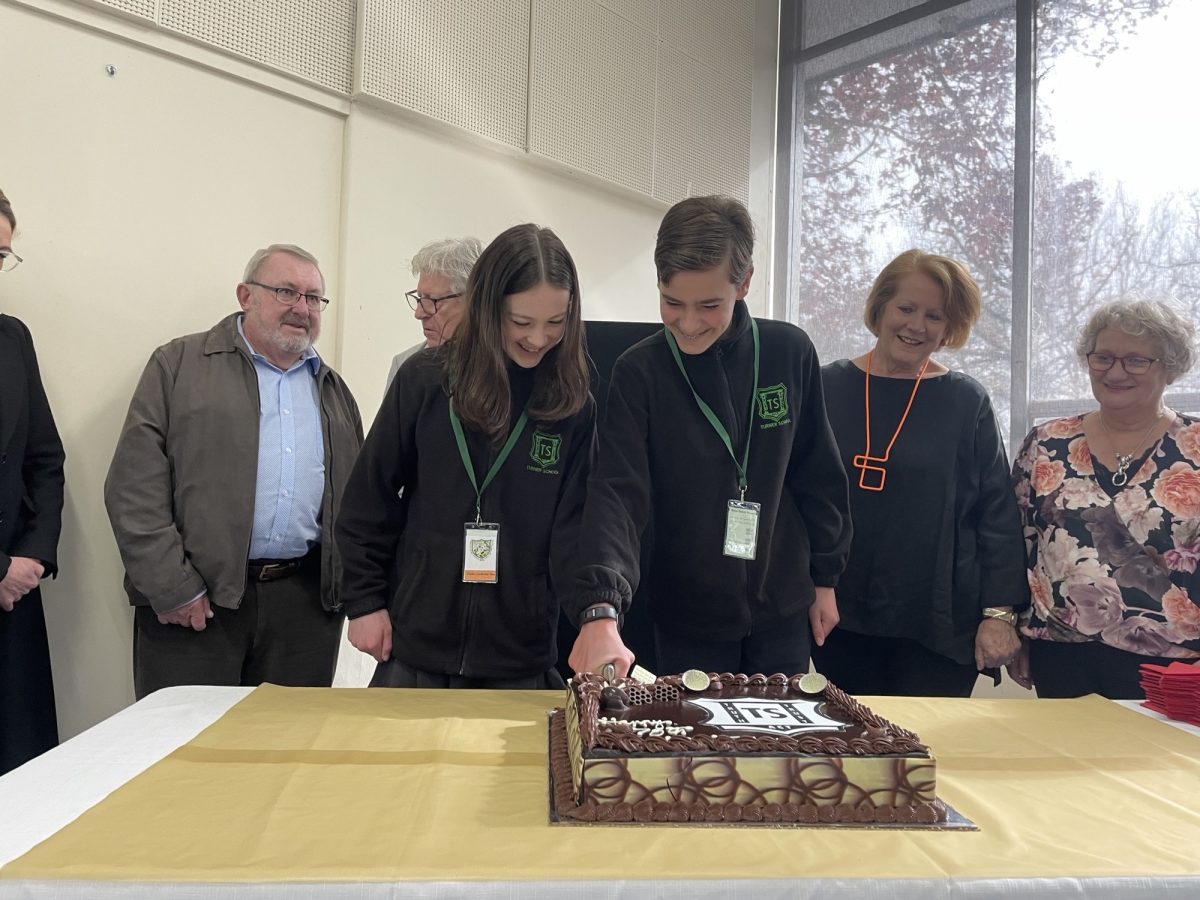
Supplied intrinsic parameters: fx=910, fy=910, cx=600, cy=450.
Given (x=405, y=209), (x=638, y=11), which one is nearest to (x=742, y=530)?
(x=405, y=209)

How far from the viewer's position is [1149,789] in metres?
1.16

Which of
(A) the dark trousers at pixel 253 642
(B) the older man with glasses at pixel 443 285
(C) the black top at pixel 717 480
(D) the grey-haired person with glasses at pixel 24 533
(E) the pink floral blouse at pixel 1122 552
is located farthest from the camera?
(B) the older man with glasses at pixel 443 285

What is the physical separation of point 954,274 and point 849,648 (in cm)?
94

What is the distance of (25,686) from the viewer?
7.80ft

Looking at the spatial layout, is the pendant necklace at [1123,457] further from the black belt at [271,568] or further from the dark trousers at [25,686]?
the dark trousers at [25,686]

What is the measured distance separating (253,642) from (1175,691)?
2.13 meters

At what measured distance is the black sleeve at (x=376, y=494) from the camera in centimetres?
170

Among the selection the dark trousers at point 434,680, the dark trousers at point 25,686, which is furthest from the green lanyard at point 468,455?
the dark trousers at point 25,686

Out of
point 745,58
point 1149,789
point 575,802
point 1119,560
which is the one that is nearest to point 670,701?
point 575,802

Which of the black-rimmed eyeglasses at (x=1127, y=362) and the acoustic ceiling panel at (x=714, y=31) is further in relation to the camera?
the acoustic ceiling panel at (x=714, y=31)

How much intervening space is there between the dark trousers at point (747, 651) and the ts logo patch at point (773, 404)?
1.31ft

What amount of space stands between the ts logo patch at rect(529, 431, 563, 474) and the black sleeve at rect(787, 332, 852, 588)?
0.51 meters

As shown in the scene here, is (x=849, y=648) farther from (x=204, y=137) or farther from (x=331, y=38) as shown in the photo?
(x=331, y=38)

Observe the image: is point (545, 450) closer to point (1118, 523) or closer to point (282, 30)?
point (1118, 523)
